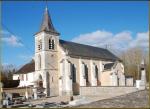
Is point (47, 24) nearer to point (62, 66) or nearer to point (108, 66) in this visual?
point (62, 66)

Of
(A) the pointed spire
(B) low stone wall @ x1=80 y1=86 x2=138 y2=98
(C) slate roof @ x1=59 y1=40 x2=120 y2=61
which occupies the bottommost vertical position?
(B) low stone wall @ x1=80 y1=86 x2=138 y2=98

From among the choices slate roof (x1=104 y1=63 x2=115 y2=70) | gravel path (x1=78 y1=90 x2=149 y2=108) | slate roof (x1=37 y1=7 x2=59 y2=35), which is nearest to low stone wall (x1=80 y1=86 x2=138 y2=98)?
gravel path (x1=78 y1=90 x2=149 y2=108)

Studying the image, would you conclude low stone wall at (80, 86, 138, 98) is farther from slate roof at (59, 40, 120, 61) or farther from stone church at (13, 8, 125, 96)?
slate roof at (59, 40, 120, 61)

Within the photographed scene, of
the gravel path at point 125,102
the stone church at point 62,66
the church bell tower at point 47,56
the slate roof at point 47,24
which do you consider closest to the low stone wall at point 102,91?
the stone church at point 62,66

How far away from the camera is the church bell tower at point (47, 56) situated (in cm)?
3912

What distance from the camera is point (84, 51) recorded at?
148 ft

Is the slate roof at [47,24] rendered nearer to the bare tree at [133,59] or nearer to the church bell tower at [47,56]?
the church bell tower at [47,56]

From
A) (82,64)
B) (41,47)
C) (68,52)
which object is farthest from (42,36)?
(82,64)

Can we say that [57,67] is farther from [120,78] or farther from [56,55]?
[120,78]

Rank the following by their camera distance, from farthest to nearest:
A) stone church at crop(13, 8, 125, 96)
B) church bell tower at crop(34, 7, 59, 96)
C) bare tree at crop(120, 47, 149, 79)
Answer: bare tree at crop(120, 47, 149, 79) → stone church at crop(13, 8, 125, 96) → church bell tower at crop(34, 7, 59, 96)

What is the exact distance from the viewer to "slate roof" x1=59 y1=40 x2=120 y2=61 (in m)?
42.1

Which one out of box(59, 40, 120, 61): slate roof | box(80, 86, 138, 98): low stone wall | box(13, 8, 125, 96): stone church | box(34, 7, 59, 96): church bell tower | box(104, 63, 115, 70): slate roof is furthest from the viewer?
box(104, 63, 115, 70): slate roof

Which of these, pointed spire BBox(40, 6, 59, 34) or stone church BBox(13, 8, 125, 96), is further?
pointed spire BBox(40, 6, 59, 34)

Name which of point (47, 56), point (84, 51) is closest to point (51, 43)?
point (47, 56)
